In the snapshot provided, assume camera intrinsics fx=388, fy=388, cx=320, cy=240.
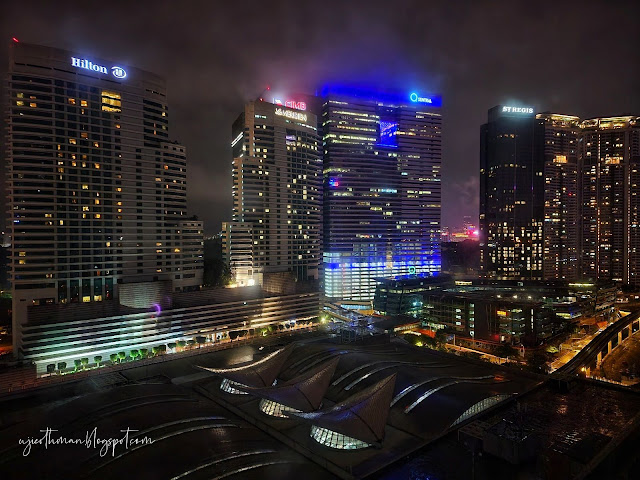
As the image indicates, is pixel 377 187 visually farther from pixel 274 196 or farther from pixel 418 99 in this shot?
pixel 274 196

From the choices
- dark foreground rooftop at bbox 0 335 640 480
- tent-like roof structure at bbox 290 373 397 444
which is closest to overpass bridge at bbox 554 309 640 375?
dark foreground rooftop at bbox 0 335 640 480

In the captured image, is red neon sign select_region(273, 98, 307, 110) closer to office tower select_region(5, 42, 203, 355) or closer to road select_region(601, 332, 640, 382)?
office tower select_region(5, 42, 203, 355)

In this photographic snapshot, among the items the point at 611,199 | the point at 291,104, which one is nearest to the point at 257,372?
the point at 291,104

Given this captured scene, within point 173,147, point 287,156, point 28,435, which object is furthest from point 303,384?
point 287,156

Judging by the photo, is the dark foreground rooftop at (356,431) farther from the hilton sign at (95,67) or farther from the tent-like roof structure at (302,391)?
the hilton sign at (95,67)

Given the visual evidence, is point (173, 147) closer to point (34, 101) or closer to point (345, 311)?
point (34, 101)
